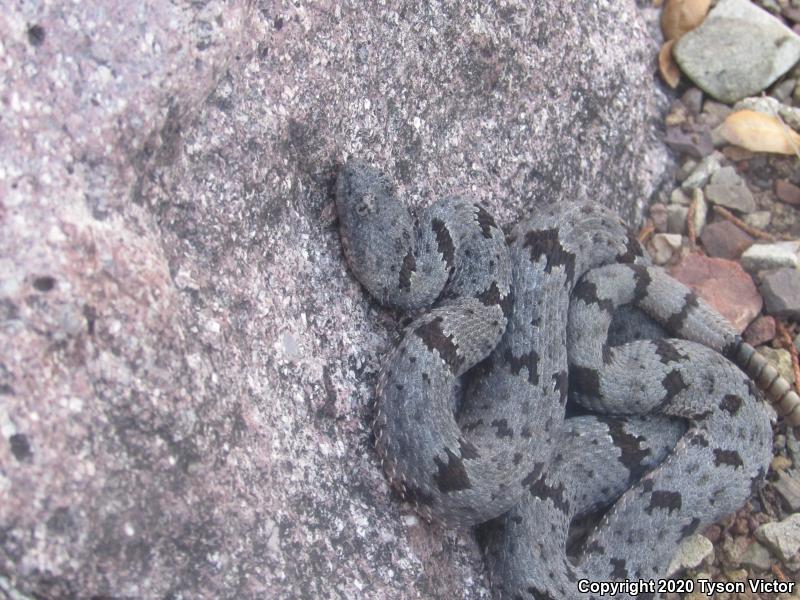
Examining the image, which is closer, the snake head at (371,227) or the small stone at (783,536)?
the snake head at (371,227)

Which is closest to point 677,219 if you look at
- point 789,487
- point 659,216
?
point 659,216

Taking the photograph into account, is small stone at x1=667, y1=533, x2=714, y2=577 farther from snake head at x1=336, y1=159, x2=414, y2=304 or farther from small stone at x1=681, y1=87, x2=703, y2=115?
small stone at x1=681, y1=87, x2=703, y2=115

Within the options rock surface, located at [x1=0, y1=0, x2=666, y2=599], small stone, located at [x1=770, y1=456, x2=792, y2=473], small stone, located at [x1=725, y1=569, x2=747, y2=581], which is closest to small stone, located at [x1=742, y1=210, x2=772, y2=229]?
small stone, located at [x1=770, y1=456, x2=792, y2=473]

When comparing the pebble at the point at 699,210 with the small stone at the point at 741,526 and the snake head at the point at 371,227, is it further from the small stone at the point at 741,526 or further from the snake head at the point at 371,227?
the snake head at the point at 371,227

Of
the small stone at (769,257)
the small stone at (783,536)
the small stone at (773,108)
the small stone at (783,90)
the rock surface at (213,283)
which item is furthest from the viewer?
the small stone at (783,90)

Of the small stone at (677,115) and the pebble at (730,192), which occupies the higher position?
the small stone at (677,115)

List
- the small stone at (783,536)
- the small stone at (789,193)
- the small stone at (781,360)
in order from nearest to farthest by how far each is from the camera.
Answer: the small stone at (783,536) → the small stone at (781,360) → the small stone at (789,193)

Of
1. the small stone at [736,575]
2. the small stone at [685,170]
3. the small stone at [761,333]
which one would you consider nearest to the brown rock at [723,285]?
the small stone at [761,333]

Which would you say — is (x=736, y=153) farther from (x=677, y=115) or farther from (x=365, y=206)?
(x=365, y=206)
